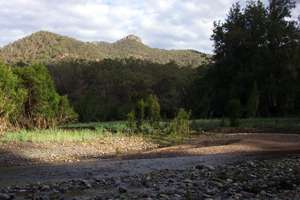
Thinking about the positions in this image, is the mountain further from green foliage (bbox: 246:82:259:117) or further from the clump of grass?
the clump of grass

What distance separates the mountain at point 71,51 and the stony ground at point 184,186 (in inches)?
2940

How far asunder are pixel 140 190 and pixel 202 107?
43.2 meters

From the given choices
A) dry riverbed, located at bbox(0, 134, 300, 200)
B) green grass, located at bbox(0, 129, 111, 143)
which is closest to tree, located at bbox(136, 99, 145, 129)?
green grass, located at bbox(0, 129, 111, 143)

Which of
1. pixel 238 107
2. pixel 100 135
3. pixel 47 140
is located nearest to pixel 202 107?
pixel 238 107

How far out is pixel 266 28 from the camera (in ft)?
166

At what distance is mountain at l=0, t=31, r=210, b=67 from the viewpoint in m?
98.5

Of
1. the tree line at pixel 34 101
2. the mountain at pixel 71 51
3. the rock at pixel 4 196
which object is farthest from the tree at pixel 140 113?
the mountain at pixel 71 51

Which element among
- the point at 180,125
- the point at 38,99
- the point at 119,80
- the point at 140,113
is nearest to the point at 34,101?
the point at 38,99

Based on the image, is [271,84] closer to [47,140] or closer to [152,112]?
[152,112]

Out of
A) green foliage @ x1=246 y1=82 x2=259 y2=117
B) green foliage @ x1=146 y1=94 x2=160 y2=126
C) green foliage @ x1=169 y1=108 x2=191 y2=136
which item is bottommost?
green foliage @ x1=169 y1=108 x2=191 y2=136

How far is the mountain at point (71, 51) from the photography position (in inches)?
3878

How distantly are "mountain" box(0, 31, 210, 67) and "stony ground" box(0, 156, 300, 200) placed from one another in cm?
7467

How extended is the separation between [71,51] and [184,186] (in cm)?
9775

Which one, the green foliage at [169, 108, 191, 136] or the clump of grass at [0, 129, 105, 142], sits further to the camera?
the green foliage at [169, 108, 191, 136]
